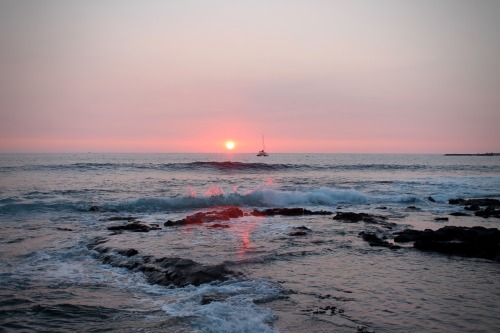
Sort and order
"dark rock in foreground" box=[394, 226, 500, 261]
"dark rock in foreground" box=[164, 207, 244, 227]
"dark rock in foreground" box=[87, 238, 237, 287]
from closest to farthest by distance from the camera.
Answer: "dark rock in foreground" box=[87, 238, 237, 287] < "dark rock in foreground" box=[394, 226, 500, 261] < "dark rock in foreground" box=[164, 207, 244, 227]

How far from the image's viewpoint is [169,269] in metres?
10.2

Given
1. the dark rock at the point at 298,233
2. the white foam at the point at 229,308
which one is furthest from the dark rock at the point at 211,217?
the white foam at the point at 229,308

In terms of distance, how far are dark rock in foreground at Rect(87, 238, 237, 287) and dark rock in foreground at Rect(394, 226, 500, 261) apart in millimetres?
7720

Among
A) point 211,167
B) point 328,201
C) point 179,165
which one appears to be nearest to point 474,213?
point 328,201

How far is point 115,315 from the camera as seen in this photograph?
7395mm

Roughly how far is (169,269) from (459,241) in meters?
10.9

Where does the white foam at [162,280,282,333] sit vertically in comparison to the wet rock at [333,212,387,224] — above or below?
above

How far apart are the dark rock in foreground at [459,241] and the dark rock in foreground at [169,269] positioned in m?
7.72

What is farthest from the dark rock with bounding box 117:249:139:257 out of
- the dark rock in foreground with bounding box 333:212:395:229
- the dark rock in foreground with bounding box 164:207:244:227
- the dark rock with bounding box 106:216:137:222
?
the dark rock in foreground with bounding box 333:212:395:229

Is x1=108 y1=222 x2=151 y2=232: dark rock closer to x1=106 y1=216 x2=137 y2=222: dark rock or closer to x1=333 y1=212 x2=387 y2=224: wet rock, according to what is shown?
x1=106 y1=216 x2=137 y2=222: dark rock

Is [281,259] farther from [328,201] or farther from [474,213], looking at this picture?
[328,201]

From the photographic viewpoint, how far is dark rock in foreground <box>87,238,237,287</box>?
31.0ft

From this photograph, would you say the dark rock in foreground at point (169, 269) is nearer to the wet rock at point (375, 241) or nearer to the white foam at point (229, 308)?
the white foam at point (229, 308)

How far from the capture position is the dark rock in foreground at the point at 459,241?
41.2 ft
